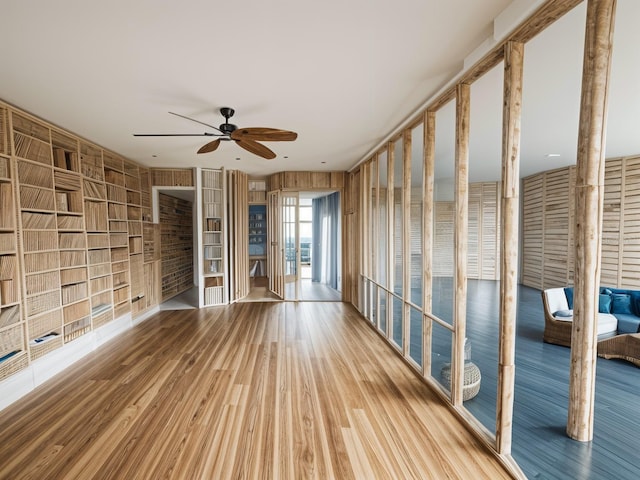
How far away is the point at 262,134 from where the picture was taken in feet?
8.43

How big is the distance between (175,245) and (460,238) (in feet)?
20.4

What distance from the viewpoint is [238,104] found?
106 inches

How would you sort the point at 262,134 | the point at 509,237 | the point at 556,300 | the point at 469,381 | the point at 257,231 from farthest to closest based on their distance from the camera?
1. the point at 257,231
2. the point at 556,300
3. the point at 262,134
4. the point at 469,381
5. the point at 509,237

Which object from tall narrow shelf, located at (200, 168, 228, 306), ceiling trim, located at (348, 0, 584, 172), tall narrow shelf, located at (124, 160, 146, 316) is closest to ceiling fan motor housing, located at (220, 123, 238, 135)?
ceiling trim, located at (348, 0, 584, 172)

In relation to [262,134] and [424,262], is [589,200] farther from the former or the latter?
[262,134]

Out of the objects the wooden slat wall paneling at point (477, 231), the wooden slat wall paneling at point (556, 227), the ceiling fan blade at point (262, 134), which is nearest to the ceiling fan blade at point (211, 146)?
the ceiling fan blade at point (262, 134)

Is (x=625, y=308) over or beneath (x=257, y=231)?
beneath

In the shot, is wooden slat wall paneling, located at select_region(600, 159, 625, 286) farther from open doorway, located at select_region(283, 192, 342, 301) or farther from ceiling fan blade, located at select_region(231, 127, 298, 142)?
ceiling fan blade, located at select_region(231, 127, 298, 142)

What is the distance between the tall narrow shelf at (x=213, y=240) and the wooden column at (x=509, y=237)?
497 cm

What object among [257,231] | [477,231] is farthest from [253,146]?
[477,231]

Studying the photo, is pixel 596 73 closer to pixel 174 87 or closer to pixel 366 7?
pixel 366 7

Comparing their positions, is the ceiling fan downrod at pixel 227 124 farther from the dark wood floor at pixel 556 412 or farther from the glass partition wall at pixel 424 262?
the dark wood floor at pixel 556 412

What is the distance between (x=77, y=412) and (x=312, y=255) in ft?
21.3

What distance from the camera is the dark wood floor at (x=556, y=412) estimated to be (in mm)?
1682
